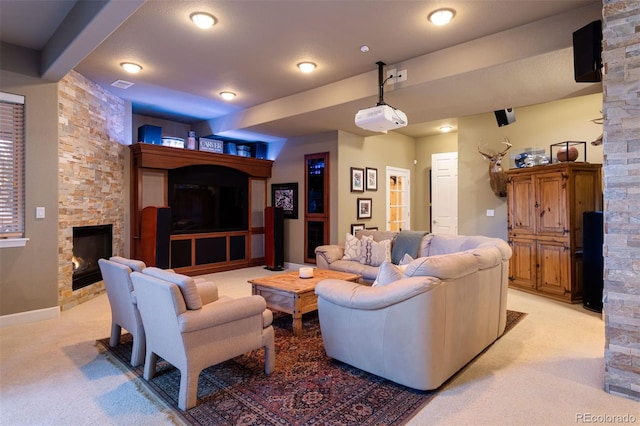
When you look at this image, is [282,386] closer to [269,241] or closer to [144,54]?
[144,54]

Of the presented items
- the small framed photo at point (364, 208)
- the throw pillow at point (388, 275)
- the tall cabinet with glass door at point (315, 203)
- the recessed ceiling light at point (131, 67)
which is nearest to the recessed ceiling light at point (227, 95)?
the recessed ceiling light at point (131, 67)

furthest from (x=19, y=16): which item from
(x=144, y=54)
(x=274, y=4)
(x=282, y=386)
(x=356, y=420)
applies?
(x=356, y=420)

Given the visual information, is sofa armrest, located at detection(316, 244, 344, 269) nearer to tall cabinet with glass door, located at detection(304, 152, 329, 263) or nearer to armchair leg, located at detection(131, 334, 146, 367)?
tall cabinet with glass door, located at detection(304, 152, 329, 263)

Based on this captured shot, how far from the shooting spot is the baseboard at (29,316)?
372 centimetres

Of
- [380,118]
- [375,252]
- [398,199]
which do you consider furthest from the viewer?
[398,199]

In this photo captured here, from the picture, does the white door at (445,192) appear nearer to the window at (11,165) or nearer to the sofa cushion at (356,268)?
the sofa cushion at (356,268)

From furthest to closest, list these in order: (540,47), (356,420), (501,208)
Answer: (501,208) → (540,47) → (356,420)

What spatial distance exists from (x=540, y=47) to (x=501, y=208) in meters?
3.17

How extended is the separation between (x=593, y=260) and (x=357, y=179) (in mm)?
3721

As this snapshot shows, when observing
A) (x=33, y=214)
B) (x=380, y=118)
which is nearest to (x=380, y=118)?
(x=380, y=118)

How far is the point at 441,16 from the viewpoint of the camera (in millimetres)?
3100

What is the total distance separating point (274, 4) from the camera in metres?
2.93

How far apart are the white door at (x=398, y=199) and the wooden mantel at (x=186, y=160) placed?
2601 mm

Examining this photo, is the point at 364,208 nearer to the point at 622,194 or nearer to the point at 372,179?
the point at 372,179
